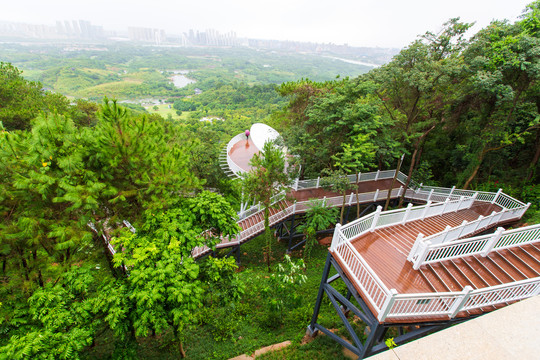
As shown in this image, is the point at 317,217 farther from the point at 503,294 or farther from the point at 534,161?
the point at 534,161

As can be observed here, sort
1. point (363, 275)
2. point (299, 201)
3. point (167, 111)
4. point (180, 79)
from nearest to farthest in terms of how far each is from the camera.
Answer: point (363, 275) < point (299, 201) < point (167, 111) < point (180, 79)

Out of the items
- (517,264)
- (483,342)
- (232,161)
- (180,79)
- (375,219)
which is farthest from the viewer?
(180,79)

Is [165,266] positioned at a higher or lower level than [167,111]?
higher

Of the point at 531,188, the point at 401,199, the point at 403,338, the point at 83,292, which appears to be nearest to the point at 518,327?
the point at 403,338

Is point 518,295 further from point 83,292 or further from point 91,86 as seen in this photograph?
point 91,86

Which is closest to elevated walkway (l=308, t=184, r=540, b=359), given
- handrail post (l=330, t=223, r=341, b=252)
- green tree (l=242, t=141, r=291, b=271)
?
handrail post (l=330, t=223, r=341, b=252)

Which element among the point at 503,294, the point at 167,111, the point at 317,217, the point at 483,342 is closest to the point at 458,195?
the point at 317,217

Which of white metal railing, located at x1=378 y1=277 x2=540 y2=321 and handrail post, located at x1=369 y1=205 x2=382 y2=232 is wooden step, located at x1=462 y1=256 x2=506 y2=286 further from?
handrail post, located at x1=369 y1=205 x2=382 y2=232
